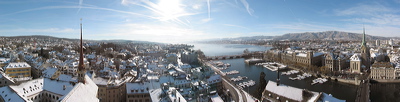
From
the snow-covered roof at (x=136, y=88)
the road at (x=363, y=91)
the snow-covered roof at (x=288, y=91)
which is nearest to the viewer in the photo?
the snow-covered roof at (x=288, y=91)

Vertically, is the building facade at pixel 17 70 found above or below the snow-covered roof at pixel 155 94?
above

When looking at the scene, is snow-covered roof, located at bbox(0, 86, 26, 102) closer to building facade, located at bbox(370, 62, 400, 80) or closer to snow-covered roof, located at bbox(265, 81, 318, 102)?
snow-covered roof, located at bbox(265, 81, 318, 102)

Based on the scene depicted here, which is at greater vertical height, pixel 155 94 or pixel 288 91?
pixel 288 91

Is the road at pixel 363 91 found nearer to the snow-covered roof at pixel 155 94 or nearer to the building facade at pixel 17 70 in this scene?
the snow-covered roof at pixel 155 94

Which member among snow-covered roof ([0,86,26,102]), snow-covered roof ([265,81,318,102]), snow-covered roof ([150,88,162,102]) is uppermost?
snow-covered roof ([0,86,26,102])

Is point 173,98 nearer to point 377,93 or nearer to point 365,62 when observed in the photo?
point 377,93

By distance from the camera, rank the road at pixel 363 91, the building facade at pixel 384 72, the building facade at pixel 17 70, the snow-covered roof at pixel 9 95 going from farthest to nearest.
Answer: the building facade at pixel 384 72, the building facade at pixel 17 70, the road at pixel 363 91, the snow-covered roof at pixel 9 95

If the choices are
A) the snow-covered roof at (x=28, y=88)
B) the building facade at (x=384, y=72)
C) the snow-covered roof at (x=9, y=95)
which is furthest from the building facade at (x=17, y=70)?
the building facade at (x=384, y=72)

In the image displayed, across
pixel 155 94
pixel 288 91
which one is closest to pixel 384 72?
pixel 288 91

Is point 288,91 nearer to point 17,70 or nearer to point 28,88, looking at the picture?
point 28,88

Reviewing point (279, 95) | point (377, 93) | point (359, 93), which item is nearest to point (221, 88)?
point (279, 95)

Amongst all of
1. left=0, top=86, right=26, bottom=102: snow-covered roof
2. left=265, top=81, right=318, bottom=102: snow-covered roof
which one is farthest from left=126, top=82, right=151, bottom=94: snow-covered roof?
left=265, top=81, right=318, bottom=102: snow-covered roof
